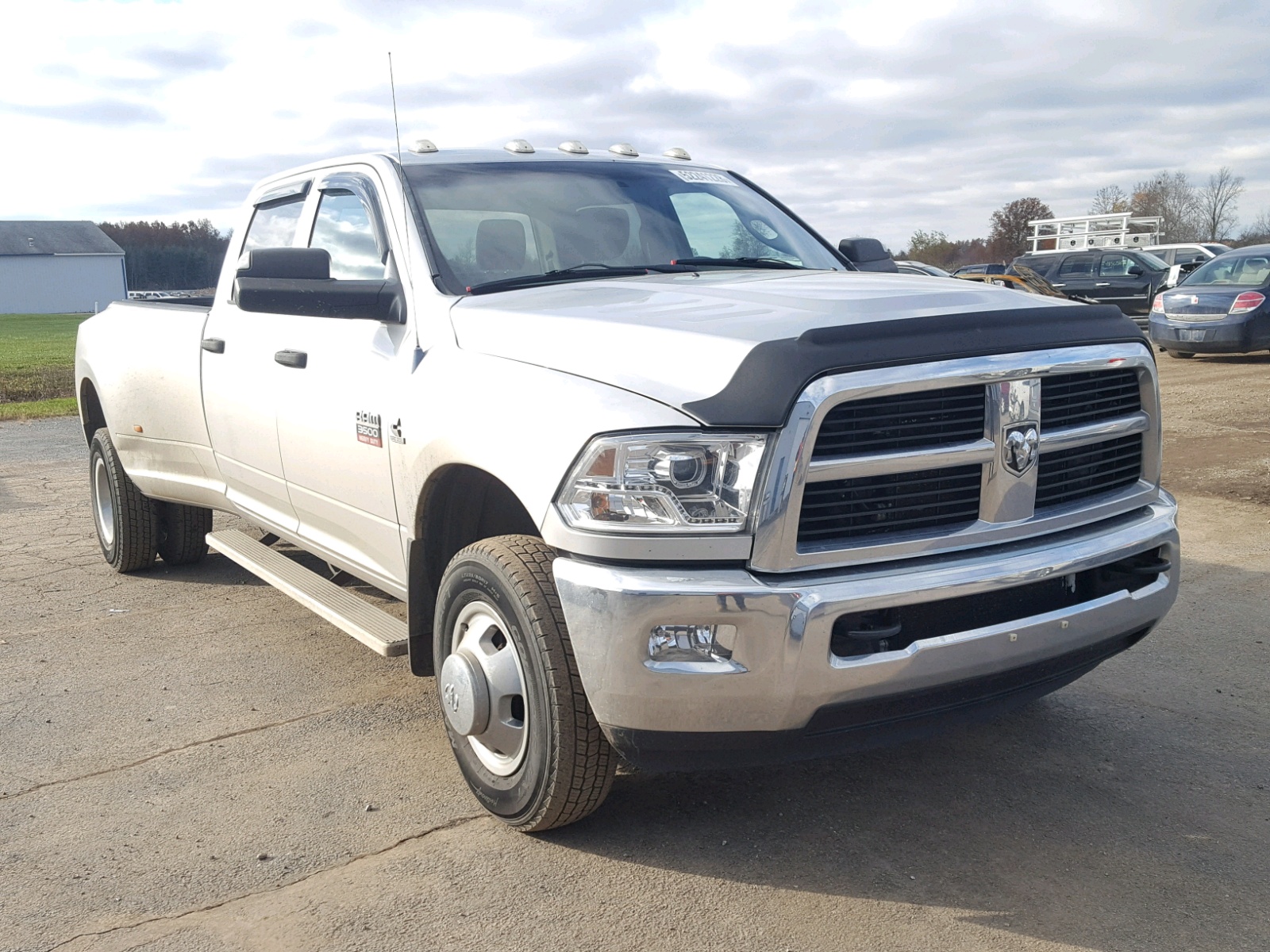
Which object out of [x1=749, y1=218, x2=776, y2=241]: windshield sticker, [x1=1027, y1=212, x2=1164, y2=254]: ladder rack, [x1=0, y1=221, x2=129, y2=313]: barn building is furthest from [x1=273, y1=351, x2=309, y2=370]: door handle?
[x1=0, y1=221, x2=129, y2=313]: barn building

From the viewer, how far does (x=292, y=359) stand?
14.0 ft

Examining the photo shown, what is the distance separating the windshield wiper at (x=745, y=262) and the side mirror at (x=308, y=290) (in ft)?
3.52

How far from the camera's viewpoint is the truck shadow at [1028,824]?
280cm

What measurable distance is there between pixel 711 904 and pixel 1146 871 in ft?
3.62

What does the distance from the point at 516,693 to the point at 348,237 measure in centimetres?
201

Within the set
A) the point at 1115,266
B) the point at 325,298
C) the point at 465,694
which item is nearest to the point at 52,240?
the point at 1115,266

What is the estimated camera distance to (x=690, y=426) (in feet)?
8.73

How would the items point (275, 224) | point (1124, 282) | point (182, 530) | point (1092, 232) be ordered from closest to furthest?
point (275, 224) → point (182, 530) → point (1124, 282) → point (1092, 232)

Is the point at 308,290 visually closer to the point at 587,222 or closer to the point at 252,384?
the point at 587,222

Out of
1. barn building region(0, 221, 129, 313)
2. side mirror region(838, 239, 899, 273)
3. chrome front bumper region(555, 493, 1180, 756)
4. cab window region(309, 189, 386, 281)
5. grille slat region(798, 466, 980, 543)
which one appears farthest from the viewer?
barn building region(0, 221, 129, 313)

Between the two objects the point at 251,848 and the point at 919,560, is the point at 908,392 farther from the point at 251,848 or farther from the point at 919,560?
the point at 251,848

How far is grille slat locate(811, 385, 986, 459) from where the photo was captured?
269cm

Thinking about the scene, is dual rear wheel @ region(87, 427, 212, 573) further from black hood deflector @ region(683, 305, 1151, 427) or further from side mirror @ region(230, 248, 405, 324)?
black hood deflector @ region(683, 305, 1151, 427)

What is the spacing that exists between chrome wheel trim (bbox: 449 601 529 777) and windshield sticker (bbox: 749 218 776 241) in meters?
2.12
